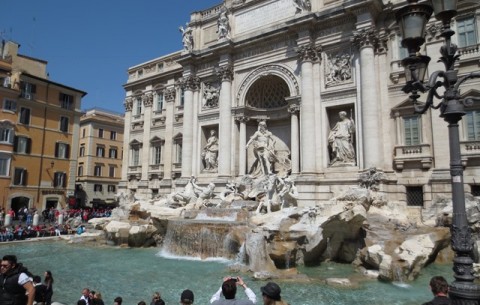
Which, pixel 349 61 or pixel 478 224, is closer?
pixel 478 224

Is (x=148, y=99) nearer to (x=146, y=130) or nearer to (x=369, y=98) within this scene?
(x=146, y=130)

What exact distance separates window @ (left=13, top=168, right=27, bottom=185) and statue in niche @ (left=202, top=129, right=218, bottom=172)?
1707cm

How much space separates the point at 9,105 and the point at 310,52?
25499 millimetres

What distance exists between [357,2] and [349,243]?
1216 cm

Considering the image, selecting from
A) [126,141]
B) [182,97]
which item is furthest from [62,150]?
[182,97]

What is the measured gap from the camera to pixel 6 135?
29.2m

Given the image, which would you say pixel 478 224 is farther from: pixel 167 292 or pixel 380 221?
pixel 167 292

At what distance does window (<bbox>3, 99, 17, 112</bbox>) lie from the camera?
29.3 metres

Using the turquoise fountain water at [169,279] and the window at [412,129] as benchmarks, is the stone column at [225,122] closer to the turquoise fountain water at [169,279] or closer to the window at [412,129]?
the turquoise fountain water at [169,279]

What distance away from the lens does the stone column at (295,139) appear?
19877 millimetres

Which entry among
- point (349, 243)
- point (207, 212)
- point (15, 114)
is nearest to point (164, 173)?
point (207, 212)

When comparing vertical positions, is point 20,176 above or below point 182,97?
below

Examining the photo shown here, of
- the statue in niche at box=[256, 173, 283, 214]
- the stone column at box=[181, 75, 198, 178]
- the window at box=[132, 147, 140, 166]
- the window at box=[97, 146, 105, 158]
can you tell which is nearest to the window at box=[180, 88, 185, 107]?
the stone column at box=[181, 75, 198, 178]

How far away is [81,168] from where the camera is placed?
42469 mm
